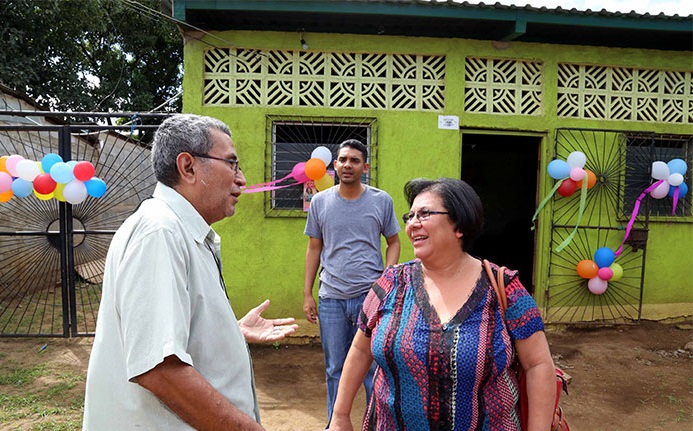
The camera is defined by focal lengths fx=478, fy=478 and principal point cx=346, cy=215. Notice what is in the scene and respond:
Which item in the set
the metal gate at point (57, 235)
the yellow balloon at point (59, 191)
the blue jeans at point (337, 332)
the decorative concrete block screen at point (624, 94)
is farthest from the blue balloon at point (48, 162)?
the decorative concrete block screen at point (624, 94)

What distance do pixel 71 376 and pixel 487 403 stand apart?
13.8 ft

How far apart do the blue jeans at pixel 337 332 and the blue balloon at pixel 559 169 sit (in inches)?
133

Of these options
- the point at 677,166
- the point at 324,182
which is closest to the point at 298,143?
the point at 324,182

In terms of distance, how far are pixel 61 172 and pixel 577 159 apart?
5.43 meters

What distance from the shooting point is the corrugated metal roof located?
4777 mm

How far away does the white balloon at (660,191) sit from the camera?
5.64 m

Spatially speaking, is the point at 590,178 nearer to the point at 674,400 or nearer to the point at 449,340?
the point at 674,400

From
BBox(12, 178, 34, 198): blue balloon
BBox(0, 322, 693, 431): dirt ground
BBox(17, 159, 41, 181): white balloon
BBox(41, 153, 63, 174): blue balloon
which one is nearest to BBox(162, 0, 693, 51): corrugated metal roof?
BBox(41, 153, 63, 174): blue balloon

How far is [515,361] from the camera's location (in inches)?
70.2

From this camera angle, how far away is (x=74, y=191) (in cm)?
468

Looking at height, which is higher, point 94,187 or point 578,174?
point 578,174

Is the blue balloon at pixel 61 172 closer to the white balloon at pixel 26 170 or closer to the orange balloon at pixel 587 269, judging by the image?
the white balloon at pixel 26 170

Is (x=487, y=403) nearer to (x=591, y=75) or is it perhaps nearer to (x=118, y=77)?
(x=591, y=75)


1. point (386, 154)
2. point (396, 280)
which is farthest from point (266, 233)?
point (396, 280)
